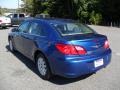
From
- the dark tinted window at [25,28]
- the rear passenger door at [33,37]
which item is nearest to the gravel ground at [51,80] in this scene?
the rear passenger door at [33,37]

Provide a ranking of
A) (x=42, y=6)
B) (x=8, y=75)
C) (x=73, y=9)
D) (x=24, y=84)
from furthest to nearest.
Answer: (x=42, y=6) → (x=73, y=9) → (x=8, y=75) → (x=24, y=84)

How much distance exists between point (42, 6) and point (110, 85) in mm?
41109

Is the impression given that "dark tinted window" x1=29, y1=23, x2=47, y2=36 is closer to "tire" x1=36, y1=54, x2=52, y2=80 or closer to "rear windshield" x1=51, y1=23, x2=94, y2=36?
"rear windshield" x1=51, y1=23, x2=94, y2=36

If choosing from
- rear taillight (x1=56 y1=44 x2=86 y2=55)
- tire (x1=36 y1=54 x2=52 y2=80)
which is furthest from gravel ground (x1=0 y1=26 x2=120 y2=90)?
rear taillight (x1=56 y1=44 x2=86 y2=55)

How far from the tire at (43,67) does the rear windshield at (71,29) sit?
852 mm

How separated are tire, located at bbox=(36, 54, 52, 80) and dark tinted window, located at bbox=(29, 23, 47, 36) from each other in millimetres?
616

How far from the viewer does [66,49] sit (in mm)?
5559

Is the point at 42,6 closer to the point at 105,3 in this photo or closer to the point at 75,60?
the point at 105,3

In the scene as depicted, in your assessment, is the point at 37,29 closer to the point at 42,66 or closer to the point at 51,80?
the point at 42,66

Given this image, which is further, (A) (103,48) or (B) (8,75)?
(B) (8,75)

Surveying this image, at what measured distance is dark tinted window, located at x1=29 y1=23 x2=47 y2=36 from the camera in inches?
256

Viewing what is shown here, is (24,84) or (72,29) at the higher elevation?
(72,29)

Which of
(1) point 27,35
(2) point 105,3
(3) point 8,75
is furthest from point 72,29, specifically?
(2) point 105,3

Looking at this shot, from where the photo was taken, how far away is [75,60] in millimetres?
5523
